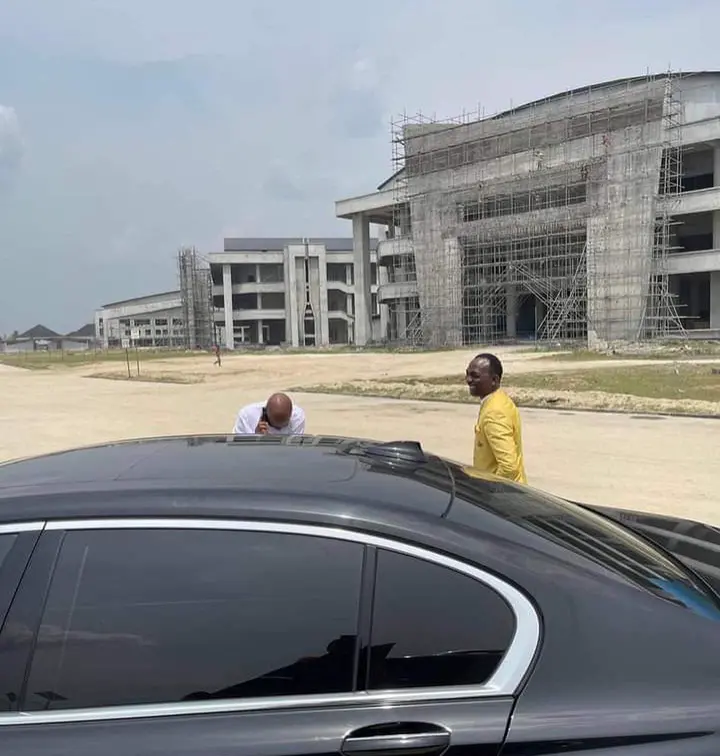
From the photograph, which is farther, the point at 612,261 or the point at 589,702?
the point at 612,261

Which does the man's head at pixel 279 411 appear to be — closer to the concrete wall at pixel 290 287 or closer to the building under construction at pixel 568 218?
the building under construction at pixel 568 218

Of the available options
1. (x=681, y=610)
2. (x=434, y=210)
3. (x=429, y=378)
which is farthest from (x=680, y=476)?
(x=434, y=210)

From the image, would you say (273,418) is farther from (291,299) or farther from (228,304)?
(228,304)

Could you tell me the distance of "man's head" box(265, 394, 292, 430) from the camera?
494 centimetres

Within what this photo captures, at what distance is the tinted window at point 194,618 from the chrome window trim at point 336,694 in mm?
17

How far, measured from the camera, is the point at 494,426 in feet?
14.3

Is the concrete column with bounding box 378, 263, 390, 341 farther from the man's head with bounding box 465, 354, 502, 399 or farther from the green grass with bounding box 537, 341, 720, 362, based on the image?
the man's head with bounding box 465, 354, 502, 399

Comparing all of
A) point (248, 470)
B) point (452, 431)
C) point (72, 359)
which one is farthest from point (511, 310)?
point (248, 470)

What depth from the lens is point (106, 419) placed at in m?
15.6

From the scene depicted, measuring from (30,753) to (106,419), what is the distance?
1487cm

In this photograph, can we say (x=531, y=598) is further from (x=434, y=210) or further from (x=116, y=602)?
(x=434, y=210)

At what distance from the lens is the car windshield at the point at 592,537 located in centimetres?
193

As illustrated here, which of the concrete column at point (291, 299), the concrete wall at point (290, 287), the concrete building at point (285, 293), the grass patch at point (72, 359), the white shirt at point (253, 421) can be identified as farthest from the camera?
the concrete building at point (285, 293)

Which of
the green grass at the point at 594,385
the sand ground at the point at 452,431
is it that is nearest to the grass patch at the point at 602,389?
the green grass at the point at 594,385
